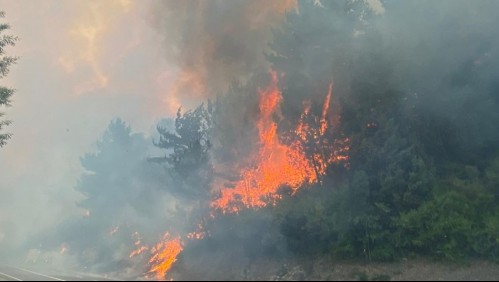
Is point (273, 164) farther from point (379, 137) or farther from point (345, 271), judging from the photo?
point (345, 271)

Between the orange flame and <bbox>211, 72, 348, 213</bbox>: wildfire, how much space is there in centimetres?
415

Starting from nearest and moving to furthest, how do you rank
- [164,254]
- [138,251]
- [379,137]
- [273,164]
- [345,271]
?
[345,271] < [379,137] < [164,254] < [273,164] < [138,251]

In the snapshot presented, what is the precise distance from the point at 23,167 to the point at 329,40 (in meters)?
74.4

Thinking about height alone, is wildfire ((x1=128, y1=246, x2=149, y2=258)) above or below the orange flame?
above

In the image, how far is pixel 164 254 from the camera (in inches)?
1141

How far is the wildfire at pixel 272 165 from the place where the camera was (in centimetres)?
2838

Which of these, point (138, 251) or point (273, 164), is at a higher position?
point (273, 164)

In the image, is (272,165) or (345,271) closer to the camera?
(345,271)

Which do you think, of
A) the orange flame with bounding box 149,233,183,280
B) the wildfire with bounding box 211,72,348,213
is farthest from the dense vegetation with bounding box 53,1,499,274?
the orange flame with bounding box 149,233,183,280

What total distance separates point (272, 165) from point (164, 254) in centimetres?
1064

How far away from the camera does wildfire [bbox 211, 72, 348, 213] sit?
28.4m

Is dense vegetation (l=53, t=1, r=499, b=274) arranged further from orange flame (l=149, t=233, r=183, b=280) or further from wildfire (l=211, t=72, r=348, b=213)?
orange flame (l=149, t=233, r=183, b=280)

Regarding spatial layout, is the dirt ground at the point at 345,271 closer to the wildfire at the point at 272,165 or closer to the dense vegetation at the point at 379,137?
the dense vegetation at the point at 379,137

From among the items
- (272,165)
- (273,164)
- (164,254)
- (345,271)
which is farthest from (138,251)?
(345,271)
